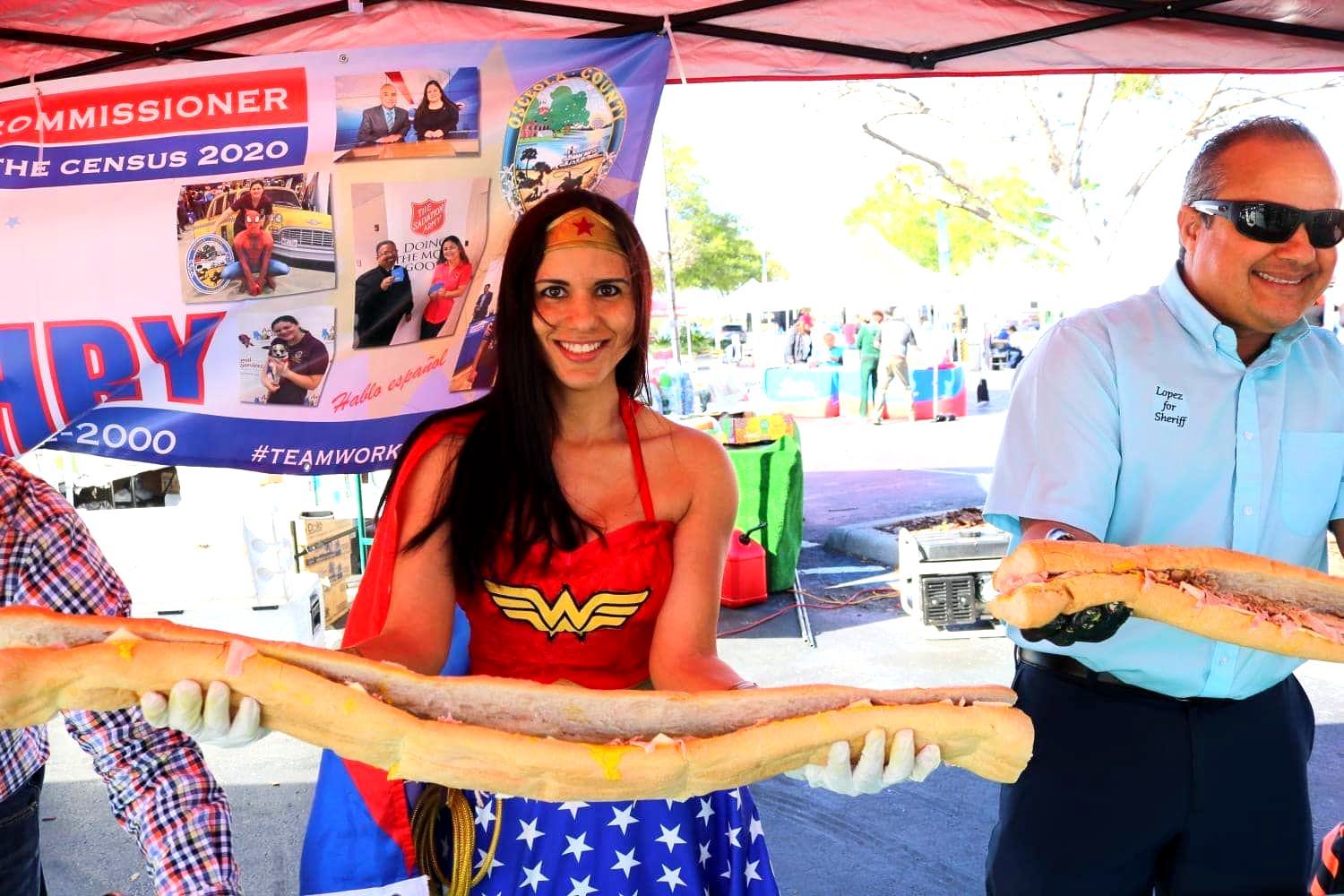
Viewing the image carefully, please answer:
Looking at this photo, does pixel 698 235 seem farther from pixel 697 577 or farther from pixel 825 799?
pixel 697 577

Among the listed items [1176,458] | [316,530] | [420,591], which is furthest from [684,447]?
[316,530]

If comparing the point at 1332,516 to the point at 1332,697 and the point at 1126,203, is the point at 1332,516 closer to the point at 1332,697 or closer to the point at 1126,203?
the point at 1332,697

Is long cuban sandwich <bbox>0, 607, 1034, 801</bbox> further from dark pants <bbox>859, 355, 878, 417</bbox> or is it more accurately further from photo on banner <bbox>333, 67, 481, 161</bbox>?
dark pants <bbox>859, 355, 878, 417</bbox>

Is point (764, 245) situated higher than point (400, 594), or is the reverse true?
point (764, 245)

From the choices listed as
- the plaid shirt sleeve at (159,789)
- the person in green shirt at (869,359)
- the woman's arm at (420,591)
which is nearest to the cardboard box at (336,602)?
the woman's arm at (420,591)

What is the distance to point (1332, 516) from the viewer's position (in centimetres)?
226

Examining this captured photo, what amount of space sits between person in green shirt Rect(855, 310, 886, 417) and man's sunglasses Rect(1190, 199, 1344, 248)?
16.0m

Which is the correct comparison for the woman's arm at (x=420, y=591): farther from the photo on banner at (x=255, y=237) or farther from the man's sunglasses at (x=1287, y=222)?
the man's sunglasses at (x=1287, y=222)

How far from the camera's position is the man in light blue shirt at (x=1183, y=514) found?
2.14 metres

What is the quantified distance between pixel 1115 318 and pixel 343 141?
2290 millimetres

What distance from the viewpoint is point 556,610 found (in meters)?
2.10

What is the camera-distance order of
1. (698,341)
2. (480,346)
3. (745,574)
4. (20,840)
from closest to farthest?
1. (20,840)
2. (480,346)
3. (745,574)
4. (698,341)

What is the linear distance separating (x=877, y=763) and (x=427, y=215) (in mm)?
2349

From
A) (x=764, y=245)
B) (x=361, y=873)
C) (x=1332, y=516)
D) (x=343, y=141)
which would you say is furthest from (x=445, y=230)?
(x=764, y=245)
